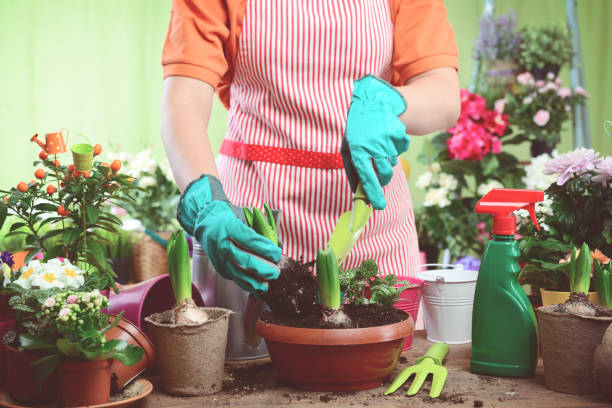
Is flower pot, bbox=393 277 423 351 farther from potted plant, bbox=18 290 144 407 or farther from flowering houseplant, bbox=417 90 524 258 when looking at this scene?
flowering houseplant, bbox=417 90 524 258

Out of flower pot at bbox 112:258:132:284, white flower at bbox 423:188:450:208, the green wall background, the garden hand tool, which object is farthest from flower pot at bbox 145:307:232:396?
the green wall background

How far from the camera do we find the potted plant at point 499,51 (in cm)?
267

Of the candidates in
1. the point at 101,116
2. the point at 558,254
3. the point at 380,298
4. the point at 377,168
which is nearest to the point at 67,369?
the point at 380,298

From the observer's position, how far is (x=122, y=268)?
2.39 m

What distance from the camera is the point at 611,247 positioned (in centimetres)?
111

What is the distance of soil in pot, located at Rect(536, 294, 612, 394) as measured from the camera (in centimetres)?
83

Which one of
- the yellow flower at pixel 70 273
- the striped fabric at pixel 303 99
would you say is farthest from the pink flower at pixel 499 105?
the yellow flower at pixel 70 273

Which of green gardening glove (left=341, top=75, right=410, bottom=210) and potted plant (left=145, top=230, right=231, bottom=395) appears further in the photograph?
green gardening glove (left=341, top=75, right=410, bottom=210)

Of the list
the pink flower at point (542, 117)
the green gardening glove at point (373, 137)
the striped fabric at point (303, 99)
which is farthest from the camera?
the pink flower at point (542, 117)

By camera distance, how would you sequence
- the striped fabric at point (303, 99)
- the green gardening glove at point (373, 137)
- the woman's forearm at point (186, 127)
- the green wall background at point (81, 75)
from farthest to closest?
the green wall background at point (81, 75) → the striped fabric at point (303, 99) → the woman's forearm at point (186, 127) → the green gardening glove at point (373, 137)

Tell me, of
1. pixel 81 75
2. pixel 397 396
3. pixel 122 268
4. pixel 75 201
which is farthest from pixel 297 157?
pixel 81 75

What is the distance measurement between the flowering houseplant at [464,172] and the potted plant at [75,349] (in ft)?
7.02

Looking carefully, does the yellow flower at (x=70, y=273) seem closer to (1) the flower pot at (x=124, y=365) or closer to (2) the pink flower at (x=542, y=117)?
(1) the flower pot at (x=124, y=365)

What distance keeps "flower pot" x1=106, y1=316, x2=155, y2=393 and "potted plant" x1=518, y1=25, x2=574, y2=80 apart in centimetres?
231
